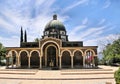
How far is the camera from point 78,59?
4547cm

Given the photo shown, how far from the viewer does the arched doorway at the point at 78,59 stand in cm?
4521

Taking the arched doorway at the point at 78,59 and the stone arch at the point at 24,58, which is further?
→ the stone arch at the point at 24,58

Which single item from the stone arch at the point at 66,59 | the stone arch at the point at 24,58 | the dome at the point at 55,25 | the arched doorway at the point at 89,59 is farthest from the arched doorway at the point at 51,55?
the dome at the point at 55,25

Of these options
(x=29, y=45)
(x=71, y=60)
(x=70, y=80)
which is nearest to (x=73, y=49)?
(x=71, y=60)

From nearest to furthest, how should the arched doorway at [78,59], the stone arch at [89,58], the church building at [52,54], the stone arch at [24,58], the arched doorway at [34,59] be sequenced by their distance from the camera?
the church building at [52,54], the stone arch at [89,58], the arched doorway at [78,59], the arched doorway at [34,59], the stone arch at [24,58]

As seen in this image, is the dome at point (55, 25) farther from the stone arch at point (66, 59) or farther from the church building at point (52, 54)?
the stone arch at point (66, 59)

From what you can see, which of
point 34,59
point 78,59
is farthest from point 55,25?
point 78,59

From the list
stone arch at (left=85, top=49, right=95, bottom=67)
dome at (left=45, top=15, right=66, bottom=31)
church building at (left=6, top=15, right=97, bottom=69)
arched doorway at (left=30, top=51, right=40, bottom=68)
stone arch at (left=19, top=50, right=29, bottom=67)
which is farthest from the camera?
dome at (left=45, top=15, right=66, bottom=31)

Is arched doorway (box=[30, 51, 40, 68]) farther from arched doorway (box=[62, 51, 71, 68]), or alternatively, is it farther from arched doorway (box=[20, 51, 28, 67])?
arched doorway (box=[62, 51, 71, 68])

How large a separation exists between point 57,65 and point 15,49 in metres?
8.94

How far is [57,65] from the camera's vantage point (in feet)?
147

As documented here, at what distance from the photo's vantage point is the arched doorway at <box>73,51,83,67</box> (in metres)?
45.2

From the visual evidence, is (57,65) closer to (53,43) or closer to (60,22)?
(53,43)

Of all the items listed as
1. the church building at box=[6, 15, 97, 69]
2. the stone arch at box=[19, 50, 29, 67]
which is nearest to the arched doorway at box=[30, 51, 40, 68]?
the church building at box=[6, 15, 97, 69]
